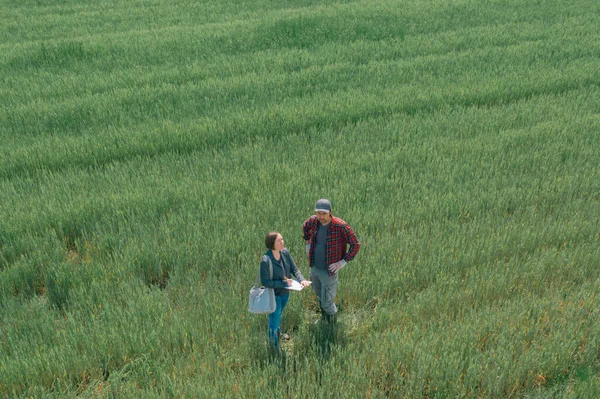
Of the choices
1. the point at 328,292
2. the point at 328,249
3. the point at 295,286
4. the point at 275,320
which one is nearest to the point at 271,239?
the point at 295,286

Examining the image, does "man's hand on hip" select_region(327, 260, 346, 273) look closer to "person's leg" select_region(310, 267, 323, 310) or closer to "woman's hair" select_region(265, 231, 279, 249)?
"person's leg" select_region(310, 267, 323, 310)

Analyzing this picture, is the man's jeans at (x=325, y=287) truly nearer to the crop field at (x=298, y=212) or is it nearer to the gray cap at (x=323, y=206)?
the crop field at (x=298, y=212)

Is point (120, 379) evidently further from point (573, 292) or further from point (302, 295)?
point (573, 292)

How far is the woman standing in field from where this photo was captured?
443cm

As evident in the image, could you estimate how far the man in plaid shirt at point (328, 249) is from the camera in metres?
4.75

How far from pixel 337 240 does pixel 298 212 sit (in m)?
1.91

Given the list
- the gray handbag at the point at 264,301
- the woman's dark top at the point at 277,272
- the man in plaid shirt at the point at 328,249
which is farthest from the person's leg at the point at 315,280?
the gray handbag at the point at 264,301

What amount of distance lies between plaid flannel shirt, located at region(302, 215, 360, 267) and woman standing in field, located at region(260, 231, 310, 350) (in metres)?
0.31

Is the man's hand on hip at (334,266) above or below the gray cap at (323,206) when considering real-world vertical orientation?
below

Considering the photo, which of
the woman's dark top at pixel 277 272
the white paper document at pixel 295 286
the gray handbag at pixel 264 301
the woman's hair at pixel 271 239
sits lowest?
the gray handbag at pixel 264 301

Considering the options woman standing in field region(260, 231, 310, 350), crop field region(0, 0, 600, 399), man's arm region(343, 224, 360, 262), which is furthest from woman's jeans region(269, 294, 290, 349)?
man's arm region(343, 224, 360, 262)

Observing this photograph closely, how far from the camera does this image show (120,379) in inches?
169

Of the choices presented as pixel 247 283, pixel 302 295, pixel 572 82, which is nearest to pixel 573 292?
pixel 302 295

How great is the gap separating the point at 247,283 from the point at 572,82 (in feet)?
29.2
